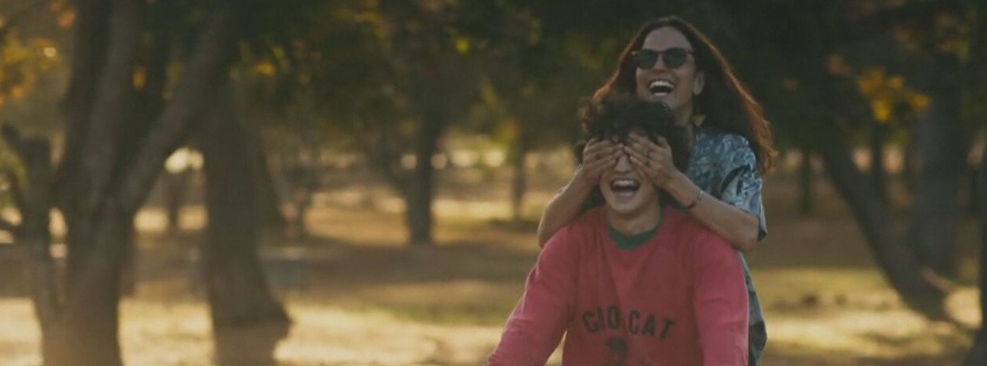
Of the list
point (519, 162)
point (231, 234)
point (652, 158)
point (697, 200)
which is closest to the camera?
point (652, 158)

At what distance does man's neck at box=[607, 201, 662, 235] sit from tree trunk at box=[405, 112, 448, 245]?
Result: 33.3 m

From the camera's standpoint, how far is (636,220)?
178 inches

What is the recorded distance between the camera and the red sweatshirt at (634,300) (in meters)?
4.53

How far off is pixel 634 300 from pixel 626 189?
0.80 feet

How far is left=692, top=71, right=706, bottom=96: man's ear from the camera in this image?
511 centimetres

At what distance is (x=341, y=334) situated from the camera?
783 inches

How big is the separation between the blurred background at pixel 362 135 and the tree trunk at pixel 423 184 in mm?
1778

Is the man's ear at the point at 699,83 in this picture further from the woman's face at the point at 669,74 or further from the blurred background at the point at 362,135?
the blurred background at the point at 362,135

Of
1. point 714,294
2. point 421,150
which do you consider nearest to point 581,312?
point 714,294

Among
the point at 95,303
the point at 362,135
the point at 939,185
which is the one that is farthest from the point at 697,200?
the point at 939,185

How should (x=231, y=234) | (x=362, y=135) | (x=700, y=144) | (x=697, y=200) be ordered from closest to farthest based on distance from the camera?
(x=697, y=200), (x=700, y=144), (x=231, y=234), (x=362, y=135)

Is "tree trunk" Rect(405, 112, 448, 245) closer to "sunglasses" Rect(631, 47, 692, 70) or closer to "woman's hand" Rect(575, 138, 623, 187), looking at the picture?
"sunglasses" Rect(631, 47, 692, 70)

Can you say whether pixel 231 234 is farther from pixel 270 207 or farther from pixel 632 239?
pixel 270 207

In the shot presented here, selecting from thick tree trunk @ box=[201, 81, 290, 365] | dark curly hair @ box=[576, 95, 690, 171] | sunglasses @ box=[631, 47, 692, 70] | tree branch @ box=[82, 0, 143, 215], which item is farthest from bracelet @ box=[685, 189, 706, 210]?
thick tree trunk @ box=[201, 81, 290, 365]
